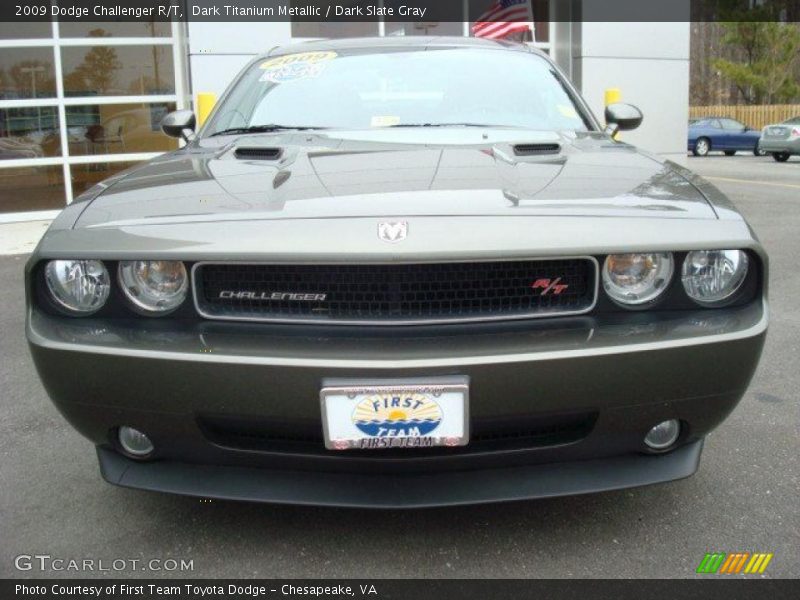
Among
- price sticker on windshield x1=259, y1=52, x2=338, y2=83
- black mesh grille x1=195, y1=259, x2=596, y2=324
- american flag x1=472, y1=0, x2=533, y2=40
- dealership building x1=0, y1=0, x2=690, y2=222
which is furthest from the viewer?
dealership building x1=0, y1=0, x2=690, y2=222

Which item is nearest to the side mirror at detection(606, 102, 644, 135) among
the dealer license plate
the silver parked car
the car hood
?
the car hood

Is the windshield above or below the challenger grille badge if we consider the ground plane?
above

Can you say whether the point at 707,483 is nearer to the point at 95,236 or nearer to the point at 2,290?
the point at 95,236

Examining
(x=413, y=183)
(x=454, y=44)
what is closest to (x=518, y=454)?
(x=413, y=183)

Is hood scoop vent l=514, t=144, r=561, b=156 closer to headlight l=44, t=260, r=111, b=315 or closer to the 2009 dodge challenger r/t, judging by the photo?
the 2009 dodge challenger r/t

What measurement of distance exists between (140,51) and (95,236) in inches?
354

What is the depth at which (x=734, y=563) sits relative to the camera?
215cm

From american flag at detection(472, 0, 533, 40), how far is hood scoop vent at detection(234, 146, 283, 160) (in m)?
7.36

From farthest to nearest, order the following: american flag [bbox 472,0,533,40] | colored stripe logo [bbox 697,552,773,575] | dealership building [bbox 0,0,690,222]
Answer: dealership building [bbox 0,0,690,222] → american flag [bbox 472,0,533,40] → colored stripe logo [bbox 697,552,773,575]

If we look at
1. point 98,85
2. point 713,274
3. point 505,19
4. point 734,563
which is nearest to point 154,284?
point 713,274

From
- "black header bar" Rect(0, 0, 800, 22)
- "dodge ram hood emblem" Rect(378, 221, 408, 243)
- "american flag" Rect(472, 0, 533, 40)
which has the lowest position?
"dodge ram hood emblem" Rect(378, 221, 408, 243)

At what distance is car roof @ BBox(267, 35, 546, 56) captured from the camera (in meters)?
3.66

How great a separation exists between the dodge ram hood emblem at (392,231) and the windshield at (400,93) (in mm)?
1167

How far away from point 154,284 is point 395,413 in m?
0.72
